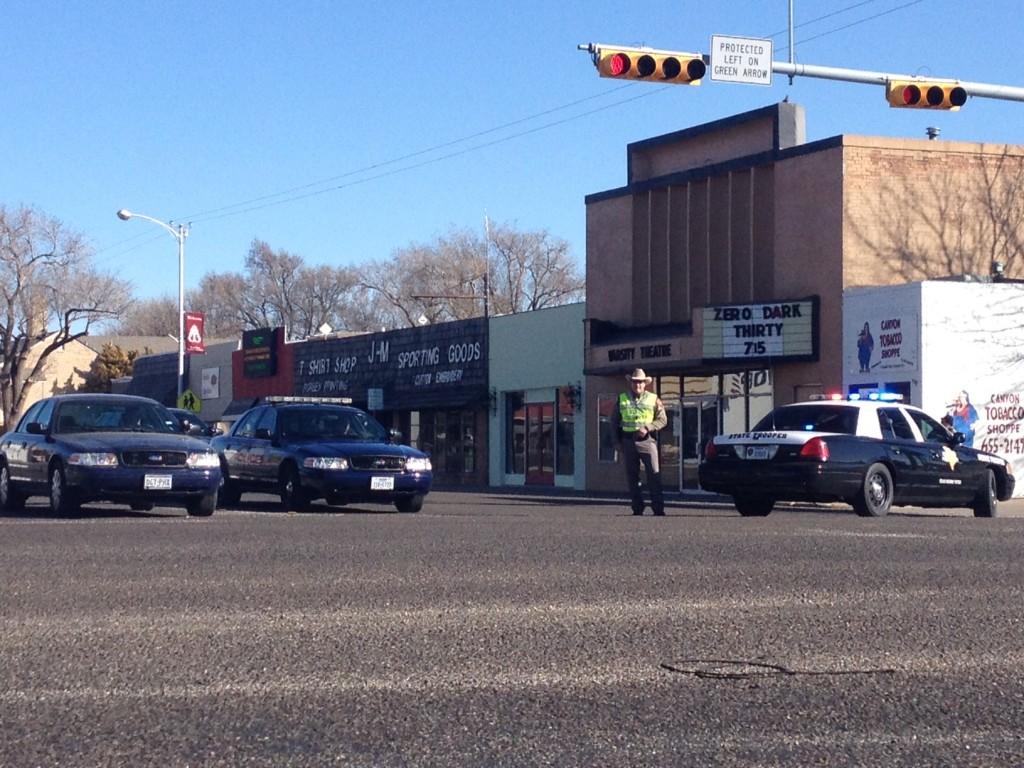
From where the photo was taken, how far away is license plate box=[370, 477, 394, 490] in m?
18.8

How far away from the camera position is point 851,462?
718 inches

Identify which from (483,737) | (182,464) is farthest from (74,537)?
(483,737)

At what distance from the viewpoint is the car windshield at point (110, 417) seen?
1783 centimetres

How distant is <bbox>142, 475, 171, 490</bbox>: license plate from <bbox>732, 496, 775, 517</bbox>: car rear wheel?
7.06 m

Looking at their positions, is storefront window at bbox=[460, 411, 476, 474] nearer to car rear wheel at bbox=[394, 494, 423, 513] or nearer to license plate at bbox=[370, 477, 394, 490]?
car rear wheel at bbox=[394, 494, 423, 513]

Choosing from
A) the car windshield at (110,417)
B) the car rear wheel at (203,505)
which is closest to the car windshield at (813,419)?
the car rear wheel at (203,505)

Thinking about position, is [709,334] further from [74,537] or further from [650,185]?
[74,537]

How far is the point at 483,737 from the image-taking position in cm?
546

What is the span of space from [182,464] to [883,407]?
8.71 m

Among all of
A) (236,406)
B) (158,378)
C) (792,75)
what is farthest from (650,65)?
(158,378)

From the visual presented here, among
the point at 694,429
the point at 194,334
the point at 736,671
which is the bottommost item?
the point at 736,671

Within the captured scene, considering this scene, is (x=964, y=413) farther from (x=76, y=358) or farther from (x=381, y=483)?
(x=76, y=358)

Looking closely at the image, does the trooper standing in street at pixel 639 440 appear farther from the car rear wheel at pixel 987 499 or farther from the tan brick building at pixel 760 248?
the tan brick building at pixel 760 248

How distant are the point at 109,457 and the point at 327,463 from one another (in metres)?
3.18
